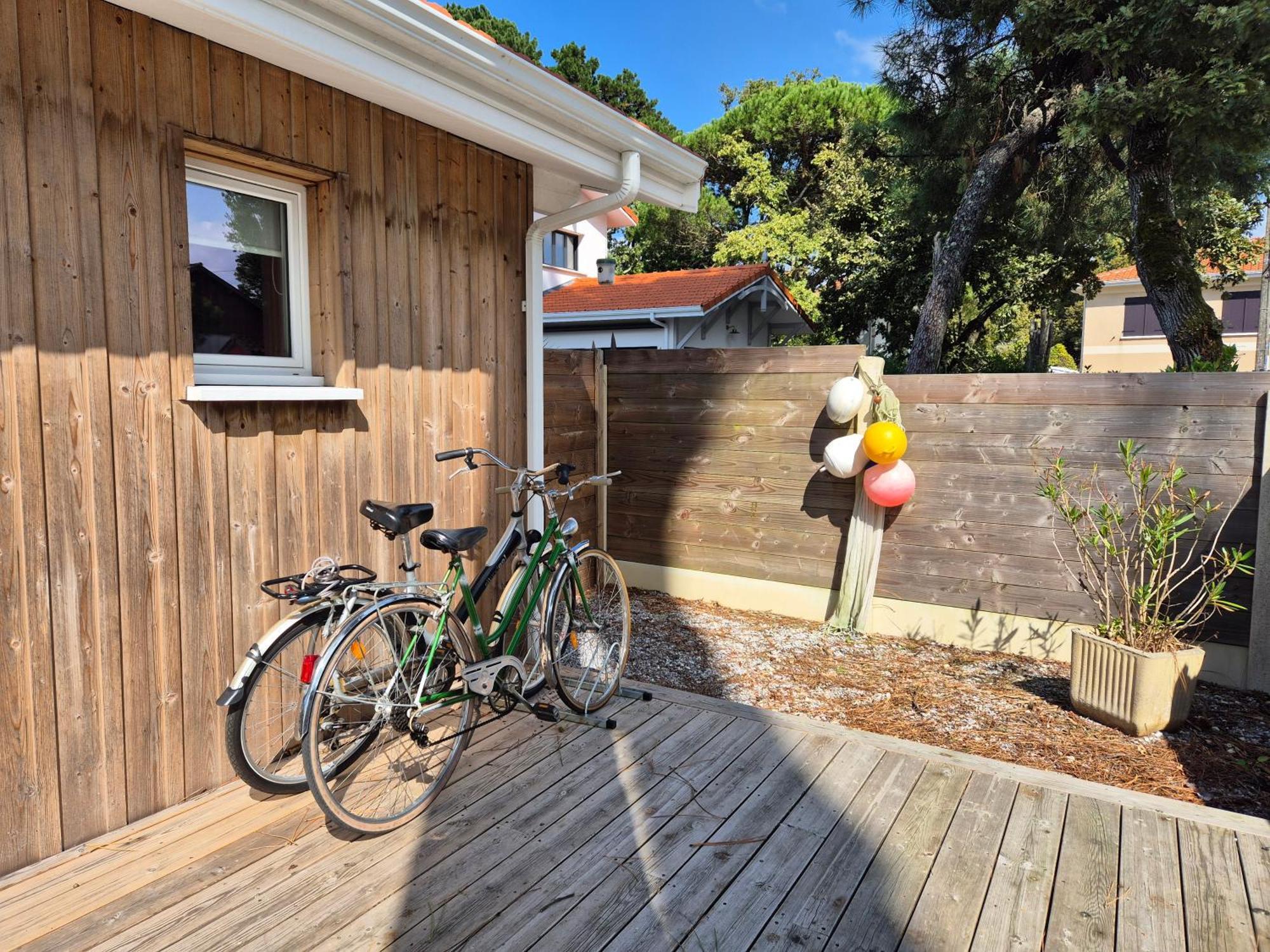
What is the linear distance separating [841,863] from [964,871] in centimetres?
33

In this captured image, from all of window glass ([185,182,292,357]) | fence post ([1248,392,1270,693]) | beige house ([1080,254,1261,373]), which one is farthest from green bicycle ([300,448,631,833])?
beige house ([1080,254,1261,373])

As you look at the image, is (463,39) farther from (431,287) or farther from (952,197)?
(952,197)

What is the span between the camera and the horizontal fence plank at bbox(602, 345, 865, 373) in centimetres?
461

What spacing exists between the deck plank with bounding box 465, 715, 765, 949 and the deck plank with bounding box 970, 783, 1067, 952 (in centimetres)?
89

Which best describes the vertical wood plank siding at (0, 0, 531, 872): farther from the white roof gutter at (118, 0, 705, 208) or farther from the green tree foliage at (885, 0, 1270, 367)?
the green tree foliage at (885, 0, 1270, 367)

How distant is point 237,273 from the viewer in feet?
8.38

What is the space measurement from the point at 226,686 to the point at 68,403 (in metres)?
0.95

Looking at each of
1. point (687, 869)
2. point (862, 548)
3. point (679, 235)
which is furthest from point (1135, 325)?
point (687, 869)

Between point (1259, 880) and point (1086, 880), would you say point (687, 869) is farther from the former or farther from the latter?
point (1259, 880)

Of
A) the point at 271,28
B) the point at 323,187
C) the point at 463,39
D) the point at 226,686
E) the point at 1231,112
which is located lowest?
the point at 226,686

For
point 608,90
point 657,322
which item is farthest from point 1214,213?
point 608,90

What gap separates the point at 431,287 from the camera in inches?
122

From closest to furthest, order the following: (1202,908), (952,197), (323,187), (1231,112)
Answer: (1202,908), (323,187), (1231,112), (952,197)

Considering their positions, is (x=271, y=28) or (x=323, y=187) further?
(x=323, y=187)
